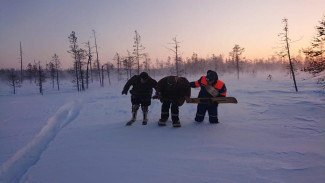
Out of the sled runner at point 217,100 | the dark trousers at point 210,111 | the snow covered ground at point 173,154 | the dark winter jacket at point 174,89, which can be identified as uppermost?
the dark winter jacket at point 174,89

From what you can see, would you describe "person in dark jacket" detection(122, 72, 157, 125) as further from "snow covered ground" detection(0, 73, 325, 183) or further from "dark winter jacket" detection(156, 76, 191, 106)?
"snow covered ground" detection(0, 73, 325, 183)

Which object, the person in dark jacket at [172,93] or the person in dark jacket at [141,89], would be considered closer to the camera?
the person in dark jacket at [172,93]

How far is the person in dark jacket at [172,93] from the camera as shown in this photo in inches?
208

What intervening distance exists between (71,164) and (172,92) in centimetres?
311

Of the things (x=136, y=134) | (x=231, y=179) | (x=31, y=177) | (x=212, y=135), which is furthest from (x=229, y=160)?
(x=31, y=177)

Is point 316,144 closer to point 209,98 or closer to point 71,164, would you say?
point 209,98

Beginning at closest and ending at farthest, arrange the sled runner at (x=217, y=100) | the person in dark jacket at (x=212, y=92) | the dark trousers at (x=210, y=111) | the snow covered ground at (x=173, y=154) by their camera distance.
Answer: the snow covered ground at (x=173, y=154) → the sled runner at (x=217, y=100) → the person in dark jacket at (x=212, y=92) → the dark trousers at (x=210, y=111)

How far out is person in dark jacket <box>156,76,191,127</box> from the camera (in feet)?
17.3

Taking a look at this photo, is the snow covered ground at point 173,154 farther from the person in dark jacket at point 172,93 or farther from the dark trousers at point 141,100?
the dark trousers at point 141,100

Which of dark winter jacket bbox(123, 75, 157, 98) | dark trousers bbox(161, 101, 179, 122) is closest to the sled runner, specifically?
dark trousers bbox(161, 101, 179, 122)

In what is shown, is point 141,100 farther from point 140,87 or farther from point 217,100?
point 217,100

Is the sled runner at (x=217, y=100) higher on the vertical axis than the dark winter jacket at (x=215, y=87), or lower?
lower

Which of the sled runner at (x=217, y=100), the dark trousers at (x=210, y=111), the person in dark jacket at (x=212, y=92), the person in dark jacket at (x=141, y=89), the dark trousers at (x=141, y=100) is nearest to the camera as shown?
the sled runner at (x=217, y=100)

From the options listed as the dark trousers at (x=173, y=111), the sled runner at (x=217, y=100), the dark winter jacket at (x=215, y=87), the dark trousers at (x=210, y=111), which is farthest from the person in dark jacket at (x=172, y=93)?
the dark trousers at (x=210, y=111)
